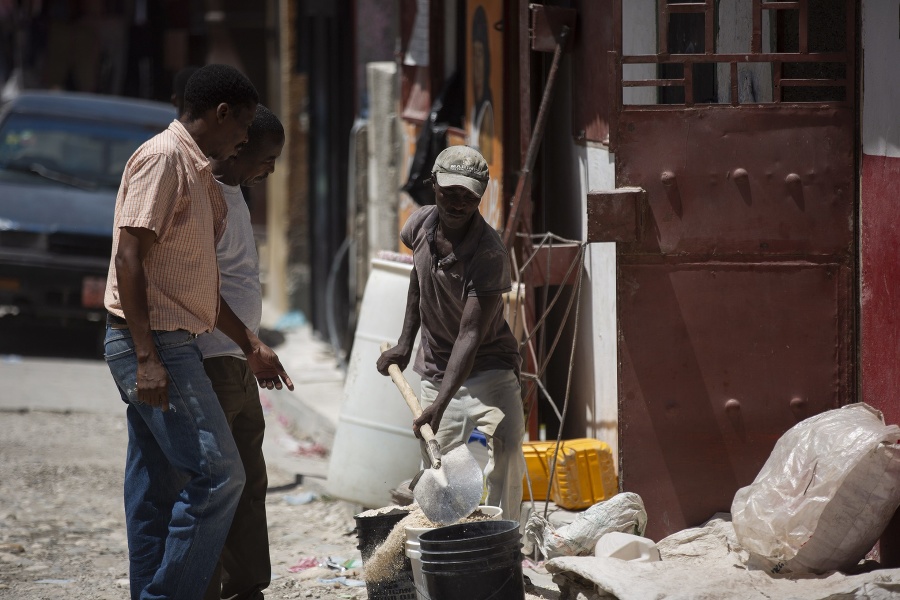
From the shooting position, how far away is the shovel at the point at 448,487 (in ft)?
13.7

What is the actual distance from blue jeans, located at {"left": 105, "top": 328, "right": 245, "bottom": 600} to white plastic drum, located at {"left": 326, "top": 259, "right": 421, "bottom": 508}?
6.81 ft

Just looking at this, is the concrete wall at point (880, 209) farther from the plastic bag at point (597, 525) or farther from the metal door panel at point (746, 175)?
the plastic bag at point (597, 525)

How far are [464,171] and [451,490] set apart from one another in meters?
1.09

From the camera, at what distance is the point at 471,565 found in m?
3.93

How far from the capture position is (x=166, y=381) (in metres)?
3.64

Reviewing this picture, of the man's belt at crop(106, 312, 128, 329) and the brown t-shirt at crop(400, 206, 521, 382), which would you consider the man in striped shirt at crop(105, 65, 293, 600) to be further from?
the brown t-shirt at crop(400, 206, 521, 382)

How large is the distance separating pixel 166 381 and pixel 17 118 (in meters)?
7.79

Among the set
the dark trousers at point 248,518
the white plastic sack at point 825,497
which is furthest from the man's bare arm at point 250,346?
the white plastic sack at point 825,497

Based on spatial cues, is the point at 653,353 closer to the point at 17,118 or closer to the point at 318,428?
the point at 318,428

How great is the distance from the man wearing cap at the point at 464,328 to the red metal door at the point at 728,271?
474mm

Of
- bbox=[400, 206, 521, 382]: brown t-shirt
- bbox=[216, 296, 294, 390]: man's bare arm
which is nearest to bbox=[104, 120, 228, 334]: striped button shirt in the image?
bbox=[216, 296, 294, 390]: man's bare arm

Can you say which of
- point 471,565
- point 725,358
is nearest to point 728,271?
point 725,358

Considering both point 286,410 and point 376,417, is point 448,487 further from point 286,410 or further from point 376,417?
point 286,410

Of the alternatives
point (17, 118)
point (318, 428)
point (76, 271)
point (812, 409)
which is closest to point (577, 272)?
point (812, 409)
